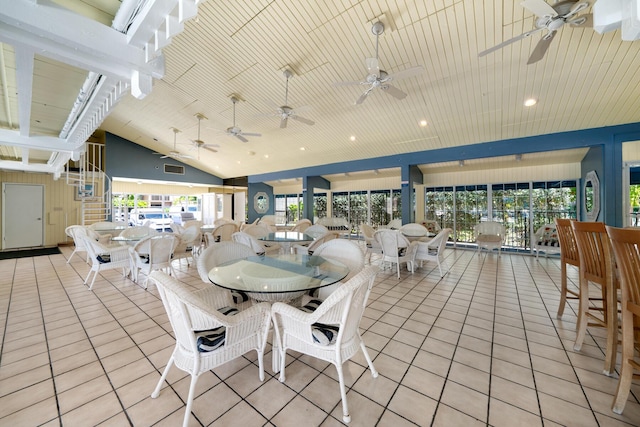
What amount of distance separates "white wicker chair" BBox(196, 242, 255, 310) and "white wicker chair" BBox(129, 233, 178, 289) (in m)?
1.65

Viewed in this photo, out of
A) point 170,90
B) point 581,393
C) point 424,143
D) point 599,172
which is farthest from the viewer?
point 424,143

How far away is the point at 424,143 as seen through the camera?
6211 millimetres

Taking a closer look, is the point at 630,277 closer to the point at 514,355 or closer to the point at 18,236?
the point at 514,355

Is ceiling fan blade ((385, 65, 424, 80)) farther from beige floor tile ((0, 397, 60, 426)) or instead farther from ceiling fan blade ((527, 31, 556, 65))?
beige floor tile ((0, 397, 60, 426))

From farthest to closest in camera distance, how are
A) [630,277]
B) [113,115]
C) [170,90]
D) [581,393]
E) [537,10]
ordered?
[113,115] < [170,90] < [537,10] < [581,393] < [630,277]

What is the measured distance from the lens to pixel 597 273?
2064 mm

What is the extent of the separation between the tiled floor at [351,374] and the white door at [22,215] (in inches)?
261

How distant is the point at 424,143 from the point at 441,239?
3.05m

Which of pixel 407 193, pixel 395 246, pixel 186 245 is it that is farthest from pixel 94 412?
pixel 407 193

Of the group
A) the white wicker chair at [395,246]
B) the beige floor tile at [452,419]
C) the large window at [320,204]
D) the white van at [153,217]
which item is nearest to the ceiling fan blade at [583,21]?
the white wicker chair at [395,246]

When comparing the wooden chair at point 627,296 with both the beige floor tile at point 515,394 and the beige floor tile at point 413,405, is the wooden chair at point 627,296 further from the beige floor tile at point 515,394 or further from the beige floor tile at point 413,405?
the beige floor tile at point 413,405

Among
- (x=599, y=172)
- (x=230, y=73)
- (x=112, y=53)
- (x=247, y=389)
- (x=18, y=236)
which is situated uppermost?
(x=230, y=73)

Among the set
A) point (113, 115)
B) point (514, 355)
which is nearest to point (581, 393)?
point (514, 355)

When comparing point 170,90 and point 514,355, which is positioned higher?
point 170,90
